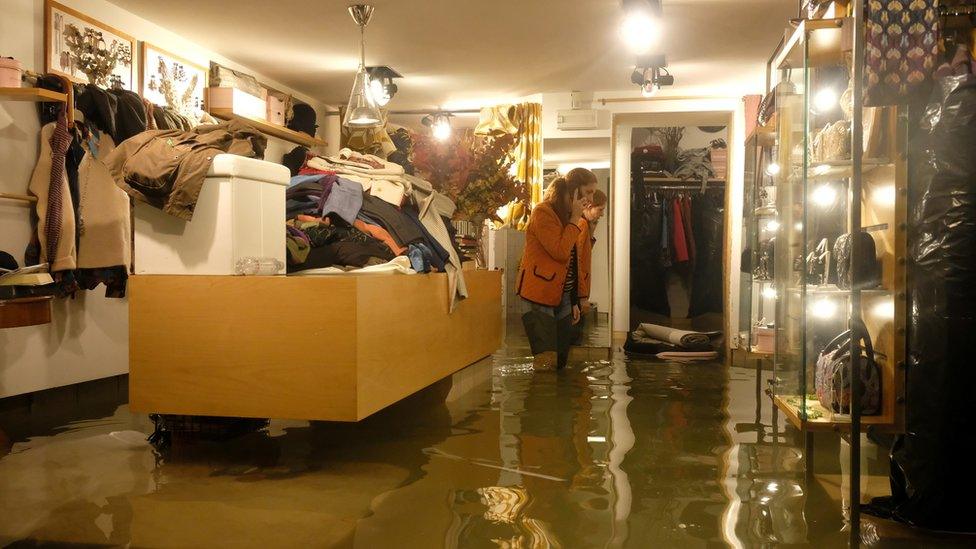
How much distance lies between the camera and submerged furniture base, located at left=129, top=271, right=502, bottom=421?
9.53 ft

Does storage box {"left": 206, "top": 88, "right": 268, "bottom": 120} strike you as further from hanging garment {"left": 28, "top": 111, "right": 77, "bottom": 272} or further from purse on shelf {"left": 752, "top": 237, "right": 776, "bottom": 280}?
purse on shelf {"left": 752, "top": 237, "right": 776, "bottom": 280}

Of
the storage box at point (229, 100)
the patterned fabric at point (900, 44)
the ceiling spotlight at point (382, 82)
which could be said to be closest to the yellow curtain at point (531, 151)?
the ceiling spotlight at point (382, 82)

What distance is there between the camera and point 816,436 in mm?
3500

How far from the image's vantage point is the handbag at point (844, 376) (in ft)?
8.39

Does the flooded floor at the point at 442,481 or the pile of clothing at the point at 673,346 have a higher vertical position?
the pile of clothing at the point at 673,346

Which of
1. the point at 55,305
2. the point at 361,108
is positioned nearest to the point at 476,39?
the point at 361,108

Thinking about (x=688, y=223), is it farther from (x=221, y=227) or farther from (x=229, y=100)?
(x=221, y=227)

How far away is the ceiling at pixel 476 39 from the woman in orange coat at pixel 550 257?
1.09 meters

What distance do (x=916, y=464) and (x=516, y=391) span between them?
8.94 ft

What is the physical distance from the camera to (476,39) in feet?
19.1

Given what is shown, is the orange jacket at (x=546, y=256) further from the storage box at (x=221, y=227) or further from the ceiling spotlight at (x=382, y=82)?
the storage box at (x=221, y=227)

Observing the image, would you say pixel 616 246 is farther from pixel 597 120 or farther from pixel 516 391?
Result: pixel 516 391

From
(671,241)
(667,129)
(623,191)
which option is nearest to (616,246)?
(623,191)

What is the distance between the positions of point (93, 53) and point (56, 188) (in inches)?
40.5
